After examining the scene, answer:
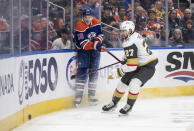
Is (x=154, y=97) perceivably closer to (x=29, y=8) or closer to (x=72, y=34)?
(x=72, y=34)

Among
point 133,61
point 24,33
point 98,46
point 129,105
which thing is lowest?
point 129,105

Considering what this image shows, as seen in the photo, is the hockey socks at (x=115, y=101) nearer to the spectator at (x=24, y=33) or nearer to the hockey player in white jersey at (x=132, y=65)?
the hockey player in white jersey at (x=132, y=65)

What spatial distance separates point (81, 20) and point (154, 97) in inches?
98.8

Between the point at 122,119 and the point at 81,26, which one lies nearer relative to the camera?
the point at 122,119

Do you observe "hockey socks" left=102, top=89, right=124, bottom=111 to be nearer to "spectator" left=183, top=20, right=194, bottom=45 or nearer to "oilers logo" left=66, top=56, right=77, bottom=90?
"oilers logo" left=66, top=56, right=77, bottom=90

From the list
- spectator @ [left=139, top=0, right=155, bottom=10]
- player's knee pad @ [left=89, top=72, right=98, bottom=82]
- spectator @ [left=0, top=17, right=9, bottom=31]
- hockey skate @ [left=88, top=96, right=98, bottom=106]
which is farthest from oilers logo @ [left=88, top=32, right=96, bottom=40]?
spectator @ [left=0, top=17, right=9, bottom=31]

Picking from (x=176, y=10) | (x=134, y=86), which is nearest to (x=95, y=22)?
(x=134, y=86)

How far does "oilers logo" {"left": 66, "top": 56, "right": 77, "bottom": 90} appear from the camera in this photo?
11227 mm

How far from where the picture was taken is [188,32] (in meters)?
13.8

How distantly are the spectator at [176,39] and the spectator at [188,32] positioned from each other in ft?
0.36

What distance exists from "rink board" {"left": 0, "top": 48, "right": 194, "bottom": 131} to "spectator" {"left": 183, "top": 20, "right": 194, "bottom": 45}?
24cm

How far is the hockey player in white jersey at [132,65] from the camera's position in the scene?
10.2 meters

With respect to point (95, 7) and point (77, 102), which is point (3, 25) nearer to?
point (77, 102)

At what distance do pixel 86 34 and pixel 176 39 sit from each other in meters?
2.91
